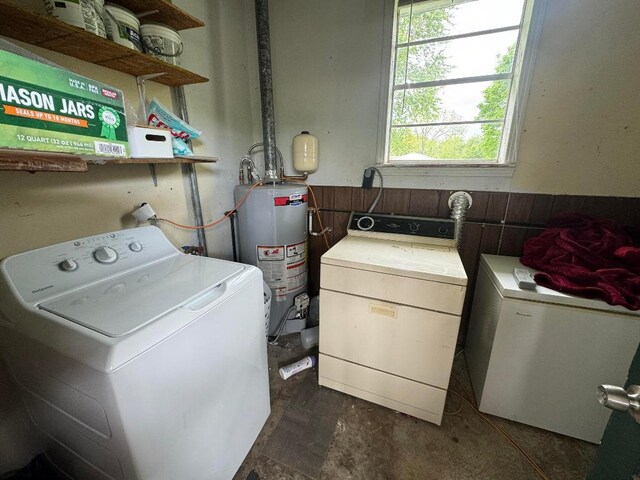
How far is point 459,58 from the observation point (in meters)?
1.50

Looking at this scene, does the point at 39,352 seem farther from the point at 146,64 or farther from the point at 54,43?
the point at 146,64

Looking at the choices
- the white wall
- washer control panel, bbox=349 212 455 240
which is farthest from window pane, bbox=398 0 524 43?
washer control panel, bbox=349 212 455 240

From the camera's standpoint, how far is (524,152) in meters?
1.44

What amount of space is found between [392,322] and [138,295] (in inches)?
40.8

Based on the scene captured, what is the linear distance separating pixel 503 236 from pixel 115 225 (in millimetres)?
2158

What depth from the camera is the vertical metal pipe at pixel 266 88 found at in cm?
169

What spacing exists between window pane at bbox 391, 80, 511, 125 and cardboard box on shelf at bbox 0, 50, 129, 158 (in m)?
1.54

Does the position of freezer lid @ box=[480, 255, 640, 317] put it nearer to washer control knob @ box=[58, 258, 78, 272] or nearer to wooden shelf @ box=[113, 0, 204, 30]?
washer control knob @ box=[58, 258, 78, 272]

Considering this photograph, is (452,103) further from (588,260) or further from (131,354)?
(131,354)

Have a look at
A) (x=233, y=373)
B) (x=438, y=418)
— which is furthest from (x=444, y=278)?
(x=233, y=373)

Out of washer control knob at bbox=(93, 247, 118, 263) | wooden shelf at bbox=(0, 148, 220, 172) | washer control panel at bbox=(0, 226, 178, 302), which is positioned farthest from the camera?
washer control knob at bbox=(93, 247, 118, 263)

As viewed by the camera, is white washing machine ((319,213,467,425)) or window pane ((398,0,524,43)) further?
window pane ((398,0,524,43))

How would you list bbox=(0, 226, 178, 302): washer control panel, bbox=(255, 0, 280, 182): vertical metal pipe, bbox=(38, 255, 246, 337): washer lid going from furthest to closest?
bbox=(255, 0, 280, 182): vertical metal pipe < bbox=(0, 226, 178, 302): washer control panel < bbox=(38, 255, 246, 337): washer lid

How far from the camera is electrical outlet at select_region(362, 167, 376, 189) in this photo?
5.80ft
